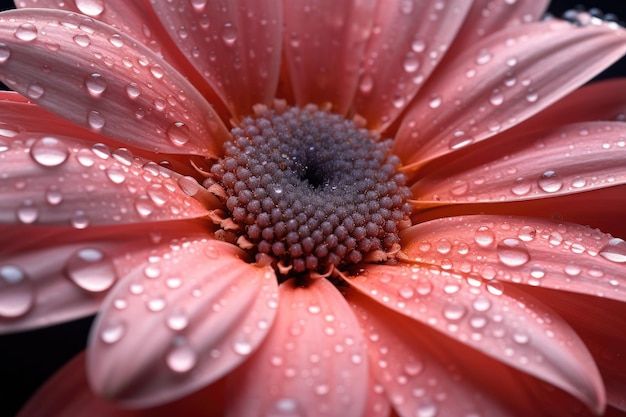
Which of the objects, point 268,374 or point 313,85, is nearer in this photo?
point 268,374

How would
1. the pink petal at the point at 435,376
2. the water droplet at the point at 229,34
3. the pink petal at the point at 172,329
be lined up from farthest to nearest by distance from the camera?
the water droplet at the point at 229,34 → the pink petal at the point at 435,376 → the pink petal at the point at 172,329

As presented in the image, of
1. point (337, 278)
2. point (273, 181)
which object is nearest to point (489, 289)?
Answer: point (337, 278)

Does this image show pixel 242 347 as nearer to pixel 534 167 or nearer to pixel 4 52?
pixel 4 52

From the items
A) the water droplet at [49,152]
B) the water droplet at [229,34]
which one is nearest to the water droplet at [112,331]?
the water droplet at [49,152]

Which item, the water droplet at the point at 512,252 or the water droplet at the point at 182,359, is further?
the water droplet at the point at 512,252

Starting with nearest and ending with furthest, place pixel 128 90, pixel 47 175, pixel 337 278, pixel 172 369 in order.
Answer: pixel 172 369
pixel 47 175
pixel 128 90
pixel 337 278

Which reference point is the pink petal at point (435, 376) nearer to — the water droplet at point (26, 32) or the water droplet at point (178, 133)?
the water droplet at point (178, 133)

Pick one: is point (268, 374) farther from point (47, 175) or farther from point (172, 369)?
point (47, 175)
